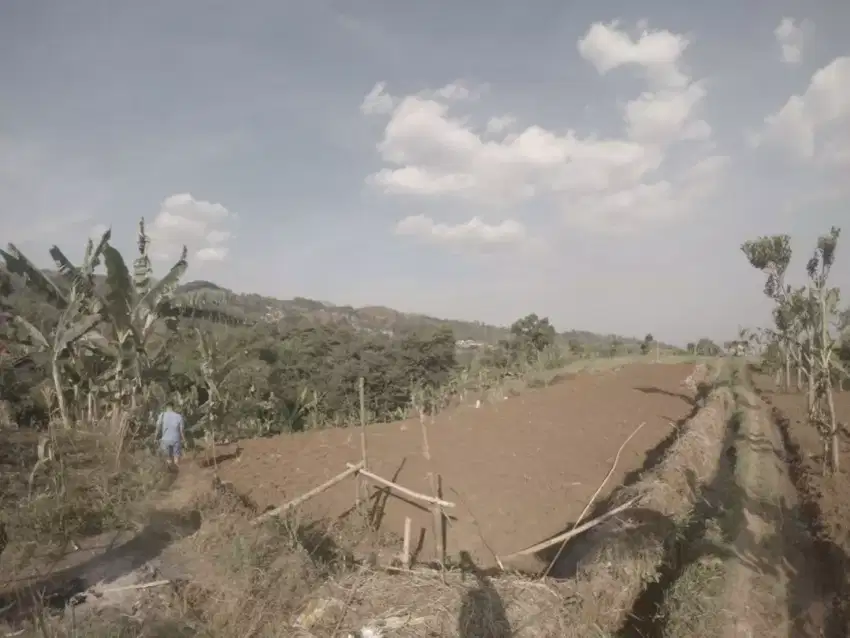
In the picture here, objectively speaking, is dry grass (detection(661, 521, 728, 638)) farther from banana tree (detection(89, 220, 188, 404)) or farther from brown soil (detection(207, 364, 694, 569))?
banana tree (detection(89, 220, 188, 404))

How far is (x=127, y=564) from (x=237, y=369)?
9285mm

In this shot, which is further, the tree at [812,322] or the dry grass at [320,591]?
the tree at [812,322]

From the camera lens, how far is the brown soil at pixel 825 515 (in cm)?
635

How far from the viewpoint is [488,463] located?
10148 mm

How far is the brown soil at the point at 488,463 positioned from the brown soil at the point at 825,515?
248 centimetres

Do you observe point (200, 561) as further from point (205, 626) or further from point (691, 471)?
point (691, 471)

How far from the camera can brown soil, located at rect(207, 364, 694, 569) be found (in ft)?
25.2

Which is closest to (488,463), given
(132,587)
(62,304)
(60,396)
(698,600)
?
(698,600)

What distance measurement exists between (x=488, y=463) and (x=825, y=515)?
510 cm

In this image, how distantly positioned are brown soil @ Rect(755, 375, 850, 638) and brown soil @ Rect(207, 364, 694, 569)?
97.8 inches

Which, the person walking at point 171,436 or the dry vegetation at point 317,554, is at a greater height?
the person walking at point 171,436

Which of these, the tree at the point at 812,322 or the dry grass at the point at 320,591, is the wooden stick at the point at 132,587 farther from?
the tree at the point at 812,322

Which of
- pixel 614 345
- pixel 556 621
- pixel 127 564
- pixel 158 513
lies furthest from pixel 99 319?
pixel 614 345

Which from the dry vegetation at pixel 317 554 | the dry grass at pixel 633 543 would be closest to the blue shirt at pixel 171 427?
the dry vegetation at pixel 317 554
